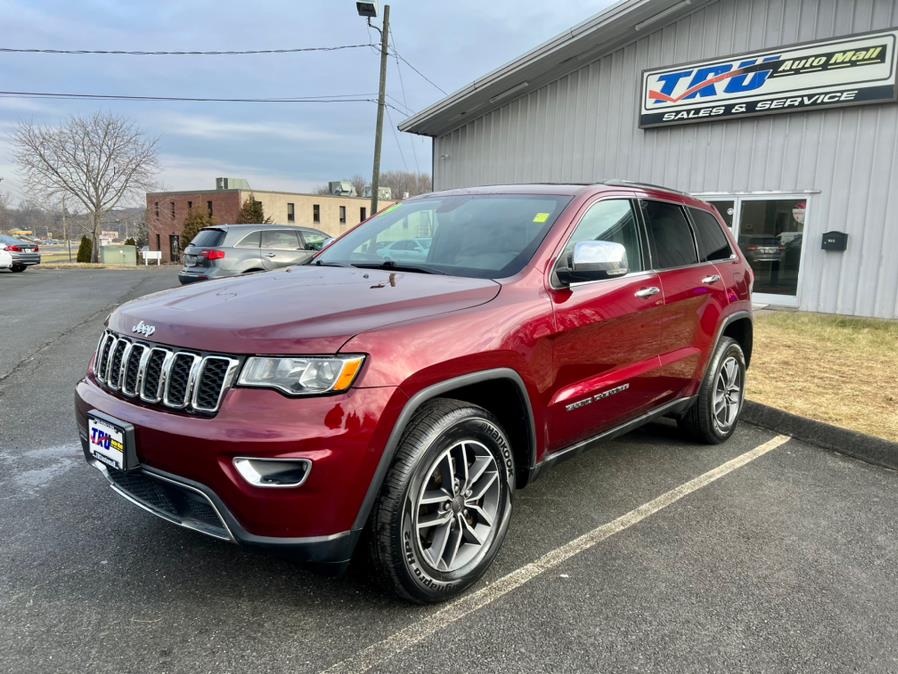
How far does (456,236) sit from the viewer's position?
3658mm

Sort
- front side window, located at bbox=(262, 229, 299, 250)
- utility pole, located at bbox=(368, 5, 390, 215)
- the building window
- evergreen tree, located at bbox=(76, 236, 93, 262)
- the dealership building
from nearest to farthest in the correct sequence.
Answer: the dealership building
front side window, located at bbox=(262, 229, 299, 250)
utility pole, located at bbox=(368, 5, 390, 215)
evergreen tree, located at bbox=(76, 236, 93, 262)
the building window

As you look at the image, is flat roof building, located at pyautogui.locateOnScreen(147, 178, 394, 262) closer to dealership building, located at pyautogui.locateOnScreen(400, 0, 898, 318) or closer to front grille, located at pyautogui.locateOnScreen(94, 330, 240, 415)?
dealership building, located at pyautogui.locateOnScreen(400, 0, 898, 318)

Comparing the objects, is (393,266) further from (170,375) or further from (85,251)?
(85,251)

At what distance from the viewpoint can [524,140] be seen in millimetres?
15195

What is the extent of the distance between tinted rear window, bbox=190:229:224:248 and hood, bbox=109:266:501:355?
1034cm

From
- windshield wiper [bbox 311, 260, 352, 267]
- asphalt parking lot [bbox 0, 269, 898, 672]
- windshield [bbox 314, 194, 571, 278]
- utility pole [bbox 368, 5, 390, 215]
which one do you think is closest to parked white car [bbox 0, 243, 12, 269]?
utility pole [bbox 368, 5, 390, 215]

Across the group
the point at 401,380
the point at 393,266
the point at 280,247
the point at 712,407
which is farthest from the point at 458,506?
the point at 280,247

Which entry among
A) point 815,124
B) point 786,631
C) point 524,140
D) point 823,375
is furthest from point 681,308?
point 524,140

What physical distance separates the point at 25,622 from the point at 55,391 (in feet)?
13.4

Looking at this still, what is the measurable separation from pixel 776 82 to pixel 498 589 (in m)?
11.6

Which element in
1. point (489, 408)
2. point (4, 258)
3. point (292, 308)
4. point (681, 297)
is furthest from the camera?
point (4, 258)

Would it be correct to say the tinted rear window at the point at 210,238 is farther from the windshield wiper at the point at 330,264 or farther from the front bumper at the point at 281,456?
the front bumper at the point at 281,456

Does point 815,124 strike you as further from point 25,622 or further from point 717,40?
point 25,622

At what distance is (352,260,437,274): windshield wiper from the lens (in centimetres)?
340
